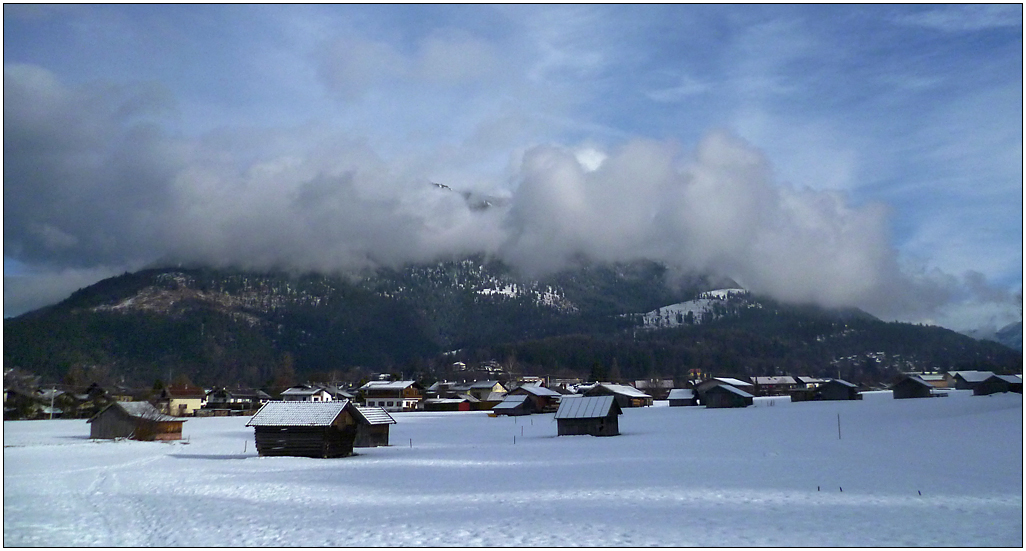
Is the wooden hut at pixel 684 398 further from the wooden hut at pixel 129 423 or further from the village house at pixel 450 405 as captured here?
the wooden hut at pixel 129 423

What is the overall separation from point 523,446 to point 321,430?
43.7 ft

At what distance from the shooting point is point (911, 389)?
108m

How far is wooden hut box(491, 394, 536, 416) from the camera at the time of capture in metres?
104

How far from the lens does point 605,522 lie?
18.4 m

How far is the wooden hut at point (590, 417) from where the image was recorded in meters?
55.1

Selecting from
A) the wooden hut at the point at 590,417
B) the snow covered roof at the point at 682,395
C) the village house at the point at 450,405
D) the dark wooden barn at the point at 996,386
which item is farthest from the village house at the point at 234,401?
the dark wooden barn at the point at 996,386

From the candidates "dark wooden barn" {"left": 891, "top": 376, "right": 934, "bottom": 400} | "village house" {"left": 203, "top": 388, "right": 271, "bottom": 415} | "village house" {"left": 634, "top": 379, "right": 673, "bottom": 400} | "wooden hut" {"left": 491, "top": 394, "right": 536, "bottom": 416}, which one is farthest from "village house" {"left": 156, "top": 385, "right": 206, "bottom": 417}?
"dark wooden barn" {"left": 891, "top": 376, "right": 934, "bottom": 400}

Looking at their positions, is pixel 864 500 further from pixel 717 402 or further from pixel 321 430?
pixel 717 402

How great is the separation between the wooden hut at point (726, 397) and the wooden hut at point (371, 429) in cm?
6912

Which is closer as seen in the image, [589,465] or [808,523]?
[808,523]

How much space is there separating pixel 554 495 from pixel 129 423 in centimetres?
4974

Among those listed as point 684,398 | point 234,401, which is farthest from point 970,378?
point 234,401

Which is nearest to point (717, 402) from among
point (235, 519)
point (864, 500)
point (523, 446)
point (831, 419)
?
point (831, 419)

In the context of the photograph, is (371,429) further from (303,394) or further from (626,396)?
(303,394)
